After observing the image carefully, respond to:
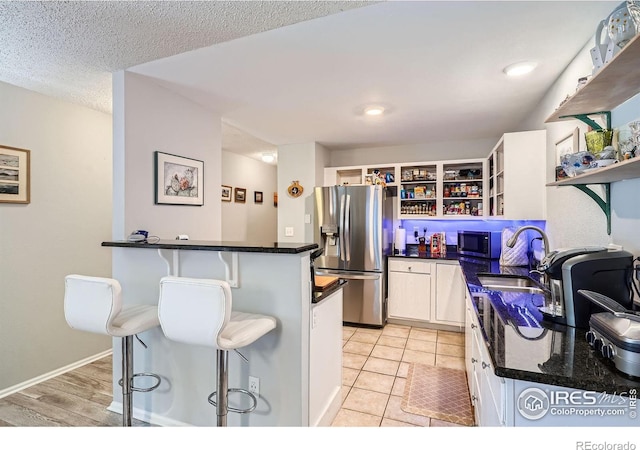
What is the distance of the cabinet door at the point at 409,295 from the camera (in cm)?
387

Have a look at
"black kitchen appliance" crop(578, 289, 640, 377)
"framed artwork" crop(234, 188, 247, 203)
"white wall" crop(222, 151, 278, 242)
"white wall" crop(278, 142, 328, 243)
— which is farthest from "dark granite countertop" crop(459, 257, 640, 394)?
"framed artwork" crop(234, 188, 247, 203)

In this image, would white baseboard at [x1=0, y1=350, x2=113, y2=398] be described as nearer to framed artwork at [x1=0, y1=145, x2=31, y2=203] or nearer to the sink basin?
framed artwork at [x1=0, y1=145, x2=31, y2=203]

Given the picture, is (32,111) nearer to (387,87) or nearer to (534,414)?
(387,87)

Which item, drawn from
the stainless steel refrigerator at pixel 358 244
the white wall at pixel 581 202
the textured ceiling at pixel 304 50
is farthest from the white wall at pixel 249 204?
the white wall at pixel 581 202

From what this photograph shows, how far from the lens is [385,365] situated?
294 cm

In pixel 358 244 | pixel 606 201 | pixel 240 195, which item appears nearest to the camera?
pixel 606 201

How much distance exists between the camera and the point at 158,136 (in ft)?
8.17

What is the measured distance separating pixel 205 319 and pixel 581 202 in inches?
91.8

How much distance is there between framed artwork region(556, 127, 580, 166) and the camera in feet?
6.61

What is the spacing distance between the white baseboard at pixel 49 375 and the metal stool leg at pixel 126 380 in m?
1.42

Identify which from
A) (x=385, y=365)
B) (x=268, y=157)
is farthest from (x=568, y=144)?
(x=268, y=157)

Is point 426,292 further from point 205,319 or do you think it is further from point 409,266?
point 205,319

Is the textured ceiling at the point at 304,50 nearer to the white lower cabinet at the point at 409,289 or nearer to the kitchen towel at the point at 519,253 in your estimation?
the kitchen towel at the point at 519,253
